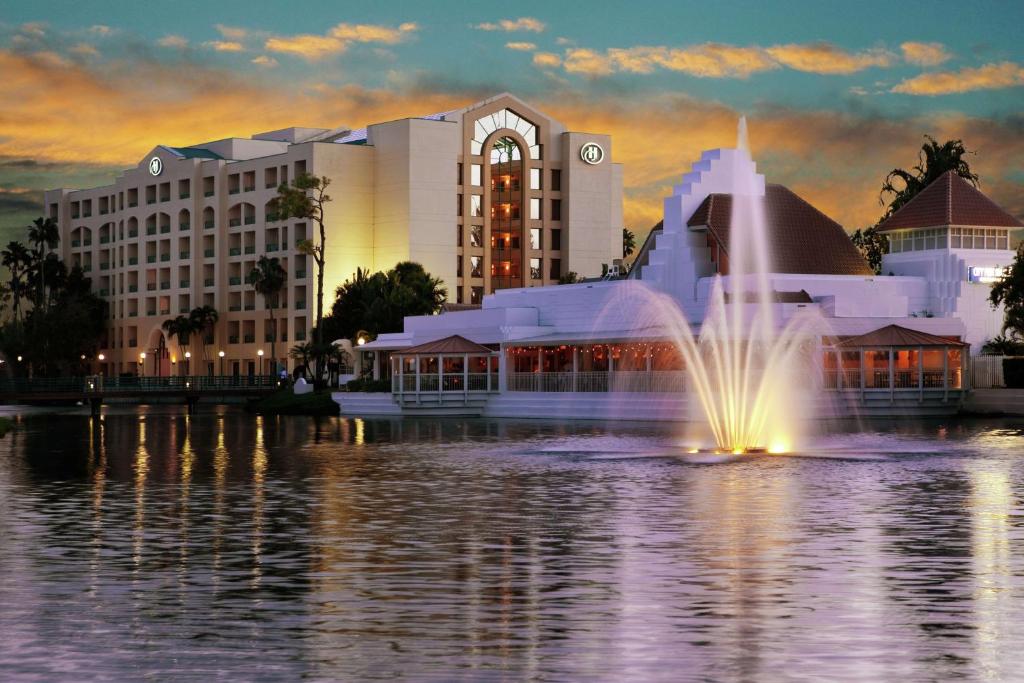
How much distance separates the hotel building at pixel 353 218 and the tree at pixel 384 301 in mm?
11786

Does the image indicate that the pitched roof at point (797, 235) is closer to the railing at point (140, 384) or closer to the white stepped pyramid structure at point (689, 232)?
the white stepped pyramid structure at point (689, 232)

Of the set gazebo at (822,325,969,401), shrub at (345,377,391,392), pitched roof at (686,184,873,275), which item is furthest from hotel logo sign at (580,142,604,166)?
gazebo at (822,325,969,401)

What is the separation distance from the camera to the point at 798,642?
529 inches

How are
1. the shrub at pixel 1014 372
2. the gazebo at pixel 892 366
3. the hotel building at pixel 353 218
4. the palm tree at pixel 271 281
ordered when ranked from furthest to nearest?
the hotel building at pixel 353 218
the palm tree at pixel 271 281
the shrub at pixel 1014 372
the gazebo at pixel 892 366

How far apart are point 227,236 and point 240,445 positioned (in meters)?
103

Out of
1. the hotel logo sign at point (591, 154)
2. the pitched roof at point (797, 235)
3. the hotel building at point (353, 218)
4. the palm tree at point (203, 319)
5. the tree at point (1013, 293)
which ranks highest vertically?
the hotel logo sign at point (591, 154)

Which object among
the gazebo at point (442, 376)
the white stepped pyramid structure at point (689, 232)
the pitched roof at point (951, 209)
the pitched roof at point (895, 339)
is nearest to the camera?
the pitched roof at point (895, 339)

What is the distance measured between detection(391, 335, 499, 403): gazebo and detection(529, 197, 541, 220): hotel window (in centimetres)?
6700

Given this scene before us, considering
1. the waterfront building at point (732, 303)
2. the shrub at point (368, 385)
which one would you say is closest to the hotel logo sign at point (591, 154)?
the waterfront building at point (732, 303)

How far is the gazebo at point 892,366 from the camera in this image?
69750mm

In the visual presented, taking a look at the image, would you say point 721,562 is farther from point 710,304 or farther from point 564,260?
point 564,260

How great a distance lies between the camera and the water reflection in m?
12.8

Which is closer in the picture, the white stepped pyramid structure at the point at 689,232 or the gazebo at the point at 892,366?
the gazebo at the point at 892,366

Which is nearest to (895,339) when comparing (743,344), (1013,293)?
(743,344)
